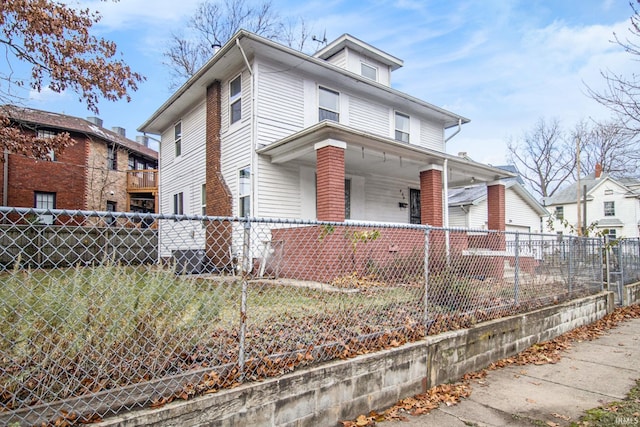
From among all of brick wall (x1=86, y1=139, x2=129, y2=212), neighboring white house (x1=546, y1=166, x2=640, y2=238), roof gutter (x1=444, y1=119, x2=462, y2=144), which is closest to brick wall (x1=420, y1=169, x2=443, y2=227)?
roof gutter (x1=444, y1=119, x2=462, y2=144)

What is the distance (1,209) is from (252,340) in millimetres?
1963

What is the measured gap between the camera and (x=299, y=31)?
68.8ft

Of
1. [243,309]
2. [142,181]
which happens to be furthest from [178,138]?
[243,309]

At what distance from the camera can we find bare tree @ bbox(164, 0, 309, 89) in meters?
20.7

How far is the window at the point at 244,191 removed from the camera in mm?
10227

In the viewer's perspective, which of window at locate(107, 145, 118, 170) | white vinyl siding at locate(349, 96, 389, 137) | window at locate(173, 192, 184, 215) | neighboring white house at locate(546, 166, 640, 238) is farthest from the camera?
neighboring white house at locate(546, 166, 640, 238)

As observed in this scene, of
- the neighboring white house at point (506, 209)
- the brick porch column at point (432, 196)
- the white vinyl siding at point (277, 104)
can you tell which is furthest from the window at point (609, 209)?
the white vinyl siding at point (277, 104)

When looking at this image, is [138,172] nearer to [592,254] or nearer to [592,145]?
[592,254]

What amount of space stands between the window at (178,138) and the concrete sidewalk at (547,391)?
43.1ft

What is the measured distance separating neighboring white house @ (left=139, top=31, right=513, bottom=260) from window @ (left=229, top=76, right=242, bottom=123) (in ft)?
0.16

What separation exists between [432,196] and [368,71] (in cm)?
591

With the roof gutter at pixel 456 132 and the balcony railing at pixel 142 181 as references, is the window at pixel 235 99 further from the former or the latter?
the balcony railing at pixel 142 181

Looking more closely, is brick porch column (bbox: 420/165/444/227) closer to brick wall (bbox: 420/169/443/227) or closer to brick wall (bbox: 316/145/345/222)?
brick wall (bbox: 420/169/443/227)

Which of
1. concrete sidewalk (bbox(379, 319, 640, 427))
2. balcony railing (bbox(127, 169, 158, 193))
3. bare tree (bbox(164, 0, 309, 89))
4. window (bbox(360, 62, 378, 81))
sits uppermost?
bare tree (bbox(164, 0, 309, 89))
